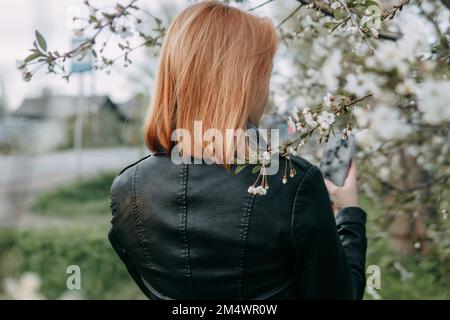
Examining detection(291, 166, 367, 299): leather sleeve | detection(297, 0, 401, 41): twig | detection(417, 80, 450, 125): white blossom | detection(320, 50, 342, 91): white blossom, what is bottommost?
detection(291, 166, 367, 299): leather sleeve

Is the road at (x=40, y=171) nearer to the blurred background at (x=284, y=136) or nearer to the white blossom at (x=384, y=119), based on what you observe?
the blurred background at (x=284, y=136)

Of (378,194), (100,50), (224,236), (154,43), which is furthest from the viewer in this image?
(378,194)

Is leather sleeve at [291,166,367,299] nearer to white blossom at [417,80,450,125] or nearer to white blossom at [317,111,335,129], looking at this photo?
white blossom at [317,111,335,129]

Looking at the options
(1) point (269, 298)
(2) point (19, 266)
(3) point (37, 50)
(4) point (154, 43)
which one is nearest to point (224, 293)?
(1) point (269, 298)

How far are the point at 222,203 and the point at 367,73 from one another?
2.83ft

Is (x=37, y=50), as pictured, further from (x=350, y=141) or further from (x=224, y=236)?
(x=350, y=141)

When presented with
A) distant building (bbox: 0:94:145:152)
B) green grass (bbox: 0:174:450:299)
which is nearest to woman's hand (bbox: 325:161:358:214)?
green grass (bbox: 0:174:450:299)

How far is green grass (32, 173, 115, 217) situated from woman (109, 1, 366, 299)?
23.9 feet

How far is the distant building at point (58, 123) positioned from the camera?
10797mm

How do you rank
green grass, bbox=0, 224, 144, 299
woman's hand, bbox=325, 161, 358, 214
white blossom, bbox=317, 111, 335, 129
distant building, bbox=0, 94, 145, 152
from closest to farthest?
white blossom, bbox=317, 111, 335, 129 < woman's hand, bbox=325, 161, 358, 214 < green grass, bbox=0, 224, 144, 299 < distant building, bbox=0, 94, 145, 152

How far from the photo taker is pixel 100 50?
5.49 ft

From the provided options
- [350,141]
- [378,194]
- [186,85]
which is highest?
[186,85]

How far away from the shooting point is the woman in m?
1.10

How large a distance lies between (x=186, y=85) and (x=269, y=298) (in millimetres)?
484
